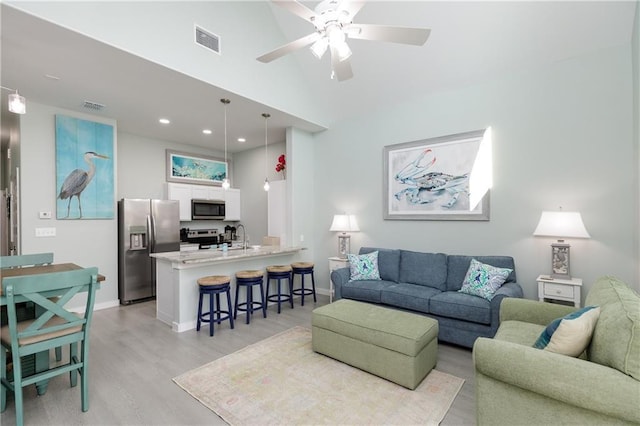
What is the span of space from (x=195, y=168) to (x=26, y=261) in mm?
3890

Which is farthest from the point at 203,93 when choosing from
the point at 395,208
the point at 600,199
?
the point at 600,199

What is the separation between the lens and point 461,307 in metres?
3.12

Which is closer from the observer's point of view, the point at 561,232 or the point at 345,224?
the point at 561,232

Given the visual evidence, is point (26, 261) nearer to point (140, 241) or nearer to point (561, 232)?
point (140, 241)

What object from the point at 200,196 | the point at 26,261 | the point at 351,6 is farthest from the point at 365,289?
the point at 200,196

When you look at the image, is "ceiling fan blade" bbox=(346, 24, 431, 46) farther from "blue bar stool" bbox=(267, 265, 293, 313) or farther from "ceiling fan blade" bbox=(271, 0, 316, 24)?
"blue bar stool" bbox=(267, 265, 293, 313)

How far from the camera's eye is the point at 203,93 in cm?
387

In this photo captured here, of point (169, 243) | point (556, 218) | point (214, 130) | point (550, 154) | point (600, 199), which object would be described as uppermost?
point (214, 130)

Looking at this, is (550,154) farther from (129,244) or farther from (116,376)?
(129,244)

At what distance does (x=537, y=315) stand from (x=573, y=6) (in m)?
3.01

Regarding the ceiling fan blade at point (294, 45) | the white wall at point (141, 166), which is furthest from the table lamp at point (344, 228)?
the white wall at point (141, 166)

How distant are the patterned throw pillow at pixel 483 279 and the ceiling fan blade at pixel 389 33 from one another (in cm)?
245

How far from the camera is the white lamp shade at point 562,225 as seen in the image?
296 centimetres

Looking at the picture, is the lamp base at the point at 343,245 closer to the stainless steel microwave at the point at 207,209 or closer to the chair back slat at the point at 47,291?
the stainless steel microwave at the point at 207,209
